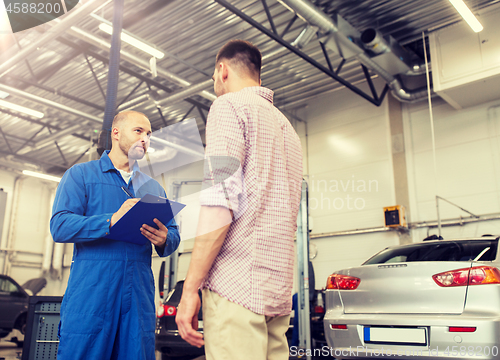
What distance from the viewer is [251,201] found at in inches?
44.5

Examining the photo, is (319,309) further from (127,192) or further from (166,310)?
(127,192)

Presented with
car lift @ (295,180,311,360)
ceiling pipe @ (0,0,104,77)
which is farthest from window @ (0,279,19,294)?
car lift @ (295,180,311,360)

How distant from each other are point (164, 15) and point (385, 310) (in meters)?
6.23

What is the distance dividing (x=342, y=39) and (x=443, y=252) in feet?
14.3

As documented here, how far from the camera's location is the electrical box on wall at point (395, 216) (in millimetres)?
8117

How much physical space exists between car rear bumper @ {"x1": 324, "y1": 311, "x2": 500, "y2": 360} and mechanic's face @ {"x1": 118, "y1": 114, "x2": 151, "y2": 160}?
211 centimetres

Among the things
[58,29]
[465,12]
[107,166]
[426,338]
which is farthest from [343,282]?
Result: [58,29]

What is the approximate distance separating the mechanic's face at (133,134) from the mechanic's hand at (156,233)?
1.39 feet

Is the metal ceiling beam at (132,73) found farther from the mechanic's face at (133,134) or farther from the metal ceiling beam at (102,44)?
the mechanic's face at (133,134)

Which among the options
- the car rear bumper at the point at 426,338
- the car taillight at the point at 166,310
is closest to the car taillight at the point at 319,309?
the car taillight at the point at 166,310

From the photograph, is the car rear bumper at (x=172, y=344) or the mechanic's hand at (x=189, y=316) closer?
the mechanic's hand at (x=189, y=316)

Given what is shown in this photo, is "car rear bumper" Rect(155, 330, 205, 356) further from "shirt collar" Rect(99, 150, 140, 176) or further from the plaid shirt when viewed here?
the plaid shirt

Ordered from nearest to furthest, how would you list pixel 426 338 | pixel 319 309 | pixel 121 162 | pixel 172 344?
pixel 121 162 → pixel 426 338 → pixel 172 344 → pixel 319 309

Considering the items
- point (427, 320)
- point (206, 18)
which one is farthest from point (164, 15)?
point (427, 320)
